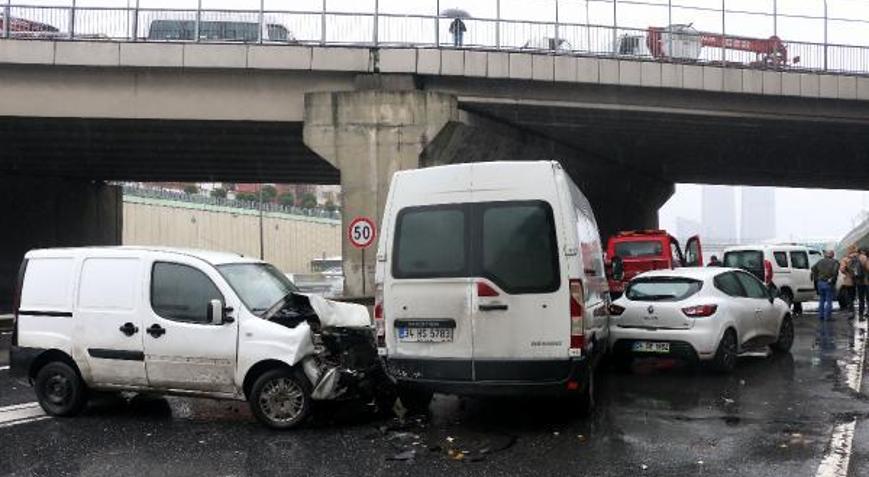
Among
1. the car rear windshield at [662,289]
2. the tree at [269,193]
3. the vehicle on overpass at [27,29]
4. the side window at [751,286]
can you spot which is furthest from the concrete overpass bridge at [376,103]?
the tree at [269,193]

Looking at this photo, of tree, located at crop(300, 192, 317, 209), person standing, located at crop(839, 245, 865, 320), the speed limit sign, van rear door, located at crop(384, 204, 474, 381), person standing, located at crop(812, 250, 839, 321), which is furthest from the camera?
tree, located at crop(300, 192, 317, 209)

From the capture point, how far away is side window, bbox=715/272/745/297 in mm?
10169

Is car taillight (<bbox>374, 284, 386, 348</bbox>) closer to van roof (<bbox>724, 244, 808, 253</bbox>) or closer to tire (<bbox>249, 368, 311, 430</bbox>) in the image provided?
tire (<bbox>249, 368, 311, 430</bbox>)

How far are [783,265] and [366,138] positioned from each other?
10644mm

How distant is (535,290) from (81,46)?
14.8 m

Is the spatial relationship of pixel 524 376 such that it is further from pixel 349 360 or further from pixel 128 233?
pixel 128 233

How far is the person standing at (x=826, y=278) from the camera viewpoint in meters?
16.0

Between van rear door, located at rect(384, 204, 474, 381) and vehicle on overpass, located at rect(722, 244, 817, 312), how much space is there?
14281 mm

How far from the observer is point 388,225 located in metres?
7.05

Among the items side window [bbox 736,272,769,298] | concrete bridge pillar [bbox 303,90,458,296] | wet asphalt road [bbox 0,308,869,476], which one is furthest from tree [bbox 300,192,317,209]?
wet asphalt road [bbox 0,308,869,476]

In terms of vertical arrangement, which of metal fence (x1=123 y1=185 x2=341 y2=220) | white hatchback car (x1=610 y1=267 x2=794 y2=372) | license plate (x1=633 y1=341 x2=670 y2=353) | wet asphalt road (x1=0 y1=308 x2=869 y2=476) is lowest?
wet asphalt road (x1=0 y1=308 x2=869 y2=476)

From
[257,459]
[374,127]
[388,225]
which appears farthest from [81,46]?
[257,459]

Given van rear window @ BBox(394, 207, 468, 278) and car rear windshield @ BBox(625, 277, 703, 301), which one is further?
car rear windshield @ BBox(625, 277, 703, 301)

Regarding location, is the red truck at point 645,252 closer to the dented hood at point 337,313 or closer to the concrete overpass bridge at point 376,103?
the concrete overpass bridge at point 376,103
